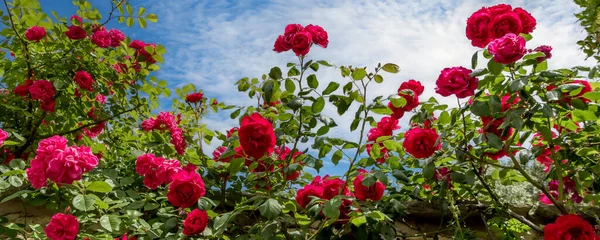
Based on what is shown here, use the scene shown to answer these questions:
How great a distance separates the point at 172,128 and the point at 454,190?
171 cm

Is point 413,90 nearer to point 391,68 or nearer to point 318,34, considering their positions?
point 391,68

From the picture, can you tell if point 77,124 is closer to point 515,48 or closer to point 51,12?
point 51,12

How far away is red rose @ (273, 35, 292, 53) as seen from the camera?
1.99 meters

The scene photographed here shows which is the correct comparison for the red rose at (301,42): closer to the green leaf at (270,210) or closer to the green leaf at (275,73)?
the green leaf at (275,73)

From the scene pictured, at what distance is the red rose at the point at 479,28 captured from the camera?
1.83 meters

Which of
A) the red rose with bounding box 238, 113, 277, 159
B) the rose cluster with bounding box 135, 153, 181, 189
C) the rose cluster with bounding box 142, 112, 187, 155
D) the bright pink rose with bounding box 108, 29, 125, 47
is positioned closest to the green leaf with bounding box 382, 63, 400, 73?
the red rose with bounding box 238, 113, 277, 159

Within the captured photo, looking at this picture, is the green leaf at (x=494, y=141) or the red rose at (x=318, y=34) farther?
the red rose at (x=318, y=34)

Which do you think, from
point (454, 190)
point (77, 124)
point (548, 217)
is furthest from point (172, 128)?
point (548, 217)

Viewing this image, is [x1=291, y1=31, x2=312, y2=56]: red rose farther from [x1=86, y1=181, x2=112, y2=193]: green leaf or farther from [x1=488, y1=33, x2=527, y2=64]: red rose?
[x1=86, y1=181, x2=112, y2=193]: green leaf

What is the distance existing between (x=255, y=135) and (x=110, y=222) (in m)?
0.75

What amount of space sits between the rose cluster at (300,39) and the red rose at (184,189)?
0.67 m

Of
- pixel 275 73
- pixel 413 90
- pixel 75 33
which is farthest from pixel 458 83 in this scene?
pixel 75 33

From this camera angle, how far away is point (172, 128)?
2855 mm

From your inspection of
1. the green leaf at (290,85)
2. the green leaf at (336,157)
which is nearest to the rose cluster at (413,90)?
the green leaf at (336,157)
